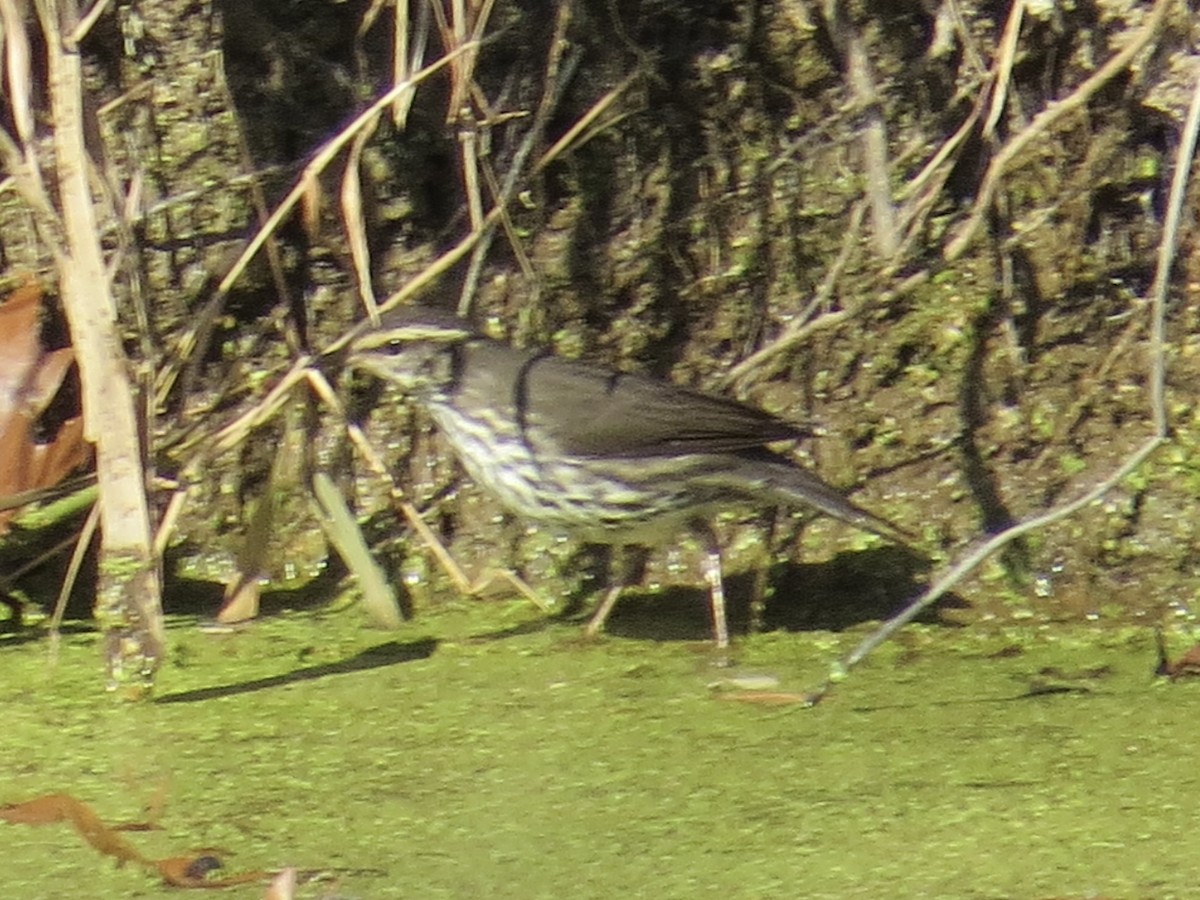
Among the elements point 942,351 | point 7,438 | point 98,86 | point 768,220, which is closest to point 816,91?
point 768,220

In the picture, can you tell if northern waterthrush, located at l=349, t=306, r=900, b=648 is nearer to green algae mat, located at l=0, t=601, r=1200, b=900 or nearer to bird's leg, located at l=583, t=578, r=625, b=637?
bird's leg, located at l=583, t=578, r=625, b=637

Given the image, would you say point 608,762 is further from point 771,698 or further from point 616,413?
point 616,413

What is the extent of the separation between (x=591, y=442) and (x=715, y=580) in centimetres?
40

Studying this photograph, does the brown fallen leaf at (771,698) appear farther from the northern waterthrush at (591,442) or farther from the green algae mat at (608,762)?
the northern waterthrush at (591,442)

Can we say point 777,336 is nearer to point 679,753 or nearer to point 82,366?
point 679,753

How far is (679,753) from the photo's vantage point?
12.6ft

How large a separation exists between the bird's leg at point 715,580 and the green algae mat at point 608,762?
5 centimetres

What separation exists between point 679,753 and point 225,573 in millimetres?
1447

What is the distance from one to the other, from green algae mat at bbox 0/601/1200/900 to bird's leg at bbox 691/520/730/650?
0.05 metres

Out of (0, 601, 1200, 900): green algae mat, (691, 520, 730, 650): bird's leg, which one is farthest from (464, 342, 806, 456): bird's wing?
(0, 601, 1200, 900): green algae mat

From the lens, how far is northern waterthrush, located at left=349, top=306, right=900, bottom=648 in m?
4.69

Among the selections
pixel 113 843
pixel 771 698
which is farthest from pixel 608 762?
pixel 113 843

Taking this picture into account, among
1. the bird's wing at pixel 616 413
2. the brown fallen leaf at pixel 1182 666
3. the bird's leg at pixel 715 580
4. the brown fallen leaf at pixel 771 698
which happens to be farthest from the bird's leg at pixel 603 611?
the brown fallen leaf at pixel 1182 666

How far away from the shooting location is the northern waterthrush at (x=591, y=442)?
469 centimetres
